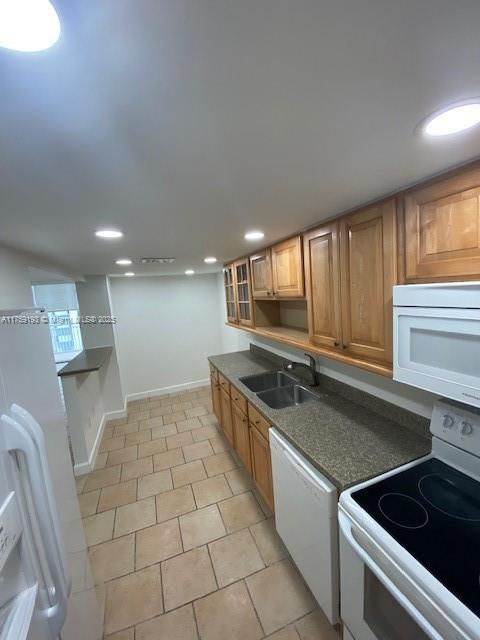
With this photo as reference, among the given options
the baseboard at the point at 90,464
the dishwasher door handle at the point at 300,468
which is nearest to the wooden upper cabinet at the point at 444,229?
the dishwasher door handle at the point at 300,468

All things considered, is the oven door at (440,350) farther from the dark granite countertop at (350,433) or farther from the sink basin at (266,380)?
the sink basin at (266,380)

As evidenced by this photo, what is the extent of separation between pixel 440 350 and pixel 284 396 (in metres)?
1.65

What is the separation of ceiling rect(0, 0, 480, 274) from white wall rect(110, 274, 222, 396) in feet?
11.6

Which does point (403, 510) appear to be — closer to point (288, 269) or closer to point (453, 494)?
point (453, 494)

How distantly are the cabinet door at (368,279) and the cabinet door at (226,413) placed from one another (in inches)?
62.9

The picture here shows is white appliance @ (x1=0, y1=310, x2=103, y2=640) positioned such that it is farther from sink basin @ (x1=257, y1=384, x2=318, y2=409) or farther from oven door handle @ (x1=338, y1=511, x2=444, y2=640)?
sink basin @ (x1=257, y1=384, x2=318, y2=409)

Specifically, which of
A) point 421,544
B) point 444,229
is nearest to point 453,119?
point 444,229

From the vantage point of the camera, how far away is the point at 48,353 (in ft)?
3.54

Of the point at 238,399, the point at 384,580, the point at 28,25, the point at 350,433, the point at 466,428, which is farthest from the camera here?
the point at 238,399

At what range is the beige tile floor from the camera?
4.74ft

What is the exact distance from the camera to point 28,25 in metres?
0.37

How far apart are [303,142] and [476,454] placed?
1.39m

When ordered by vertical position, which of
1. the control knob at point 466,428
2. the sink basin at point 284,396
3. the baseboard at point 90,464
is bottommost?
the baseboard at point 90,464

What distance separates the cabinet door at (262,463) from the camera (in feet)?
6.23
